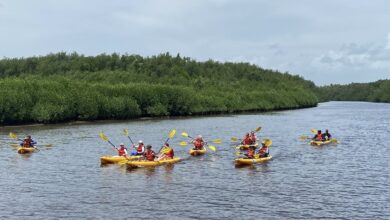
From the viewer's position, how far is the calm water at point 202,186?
26172 millimetres

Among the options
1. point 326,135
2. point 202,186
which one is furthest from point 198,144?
point 326,135

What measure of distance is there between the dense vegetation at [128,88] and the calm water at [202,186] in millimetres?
31052

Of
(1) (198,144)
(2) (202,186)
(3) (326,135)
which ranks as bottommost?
(2) (202,186)

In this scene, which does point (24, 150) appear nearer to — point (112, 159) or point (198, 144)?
point (112, 159)

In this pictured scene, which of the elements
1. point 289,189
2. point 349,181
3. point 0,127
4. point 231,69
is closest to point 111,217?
point 289,189

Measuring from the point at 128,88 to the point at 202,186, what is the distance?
70933 mm

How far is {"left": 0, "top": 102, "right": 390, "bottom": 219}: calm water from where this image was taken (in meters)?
26.2

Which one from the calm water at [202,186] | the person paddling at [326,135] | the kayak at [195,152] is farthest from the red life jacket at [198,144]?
the person paddling at [326,135]

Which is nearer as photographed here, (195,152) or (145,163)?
(145,163)

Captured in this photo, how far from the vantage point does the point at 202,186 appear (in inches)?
1264

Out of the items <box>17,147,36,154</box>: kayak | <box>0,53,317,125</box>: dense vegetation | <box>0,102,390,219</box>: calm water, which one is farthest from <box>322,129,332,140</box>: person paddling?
<box>0,53,317,125</box>: dense vegetation

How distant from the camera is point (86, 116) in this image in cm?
8750

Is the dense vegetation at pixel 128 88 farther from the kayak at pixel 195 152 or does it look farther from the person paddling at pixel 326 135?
the person paddling at pixel 326 135

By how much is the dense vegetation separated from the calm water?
1223 inches
